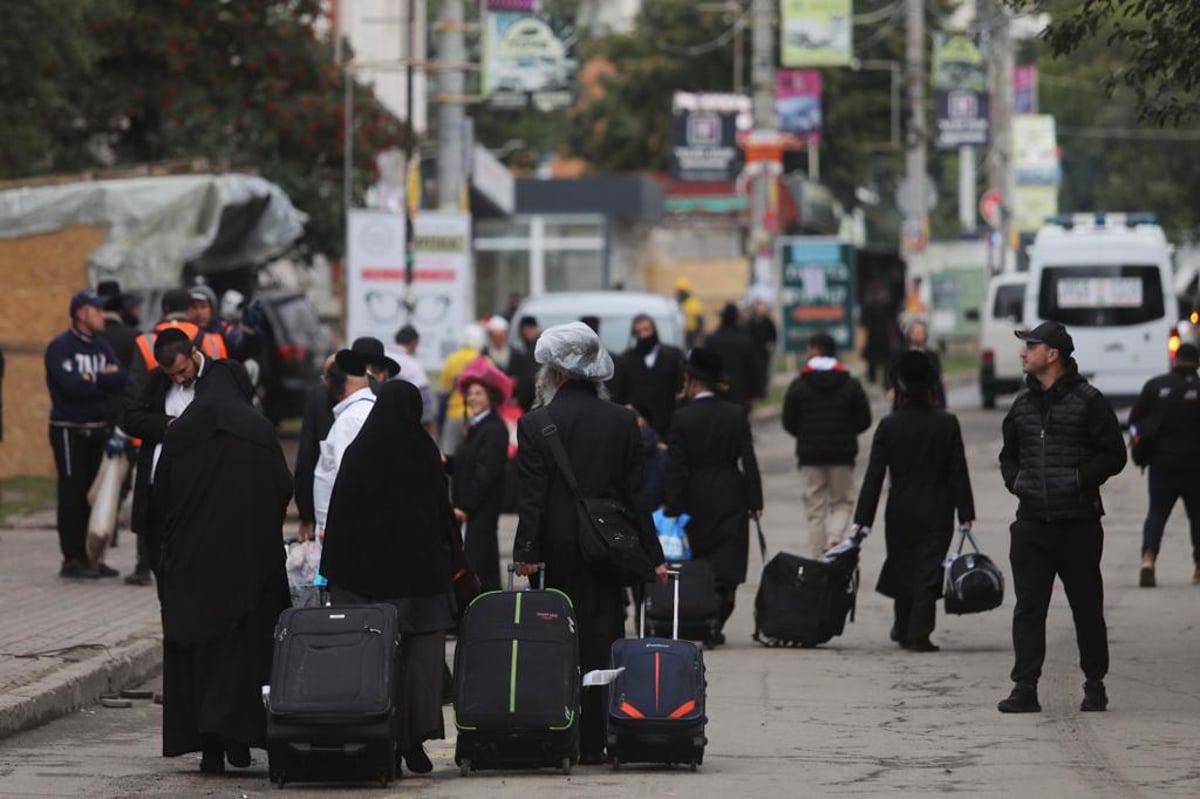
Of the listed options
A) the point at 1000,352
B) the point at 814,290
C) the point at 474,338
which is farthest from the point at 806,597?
the point at 814,290

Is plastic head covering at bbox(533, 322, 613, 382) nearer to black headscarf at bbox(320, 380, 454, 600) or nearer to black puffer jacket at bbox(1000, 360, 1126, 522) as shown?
black headscarf at bbox(320, 380, 454, 600)

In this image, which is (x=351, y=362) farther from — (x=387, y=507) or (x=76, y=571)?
(x=76, y=571)

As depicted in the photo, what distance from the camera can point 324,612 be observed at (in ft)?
32.2

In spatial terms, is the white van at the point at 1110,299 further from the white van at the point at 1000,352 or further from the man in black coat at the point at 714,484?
the man in black coat at the point at 714,484

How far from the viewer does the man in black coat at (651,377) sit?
71.5 ft

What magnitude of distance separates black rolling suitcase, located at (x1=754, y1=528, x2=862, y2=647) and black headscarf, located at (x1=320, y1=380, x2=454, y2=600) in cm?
512

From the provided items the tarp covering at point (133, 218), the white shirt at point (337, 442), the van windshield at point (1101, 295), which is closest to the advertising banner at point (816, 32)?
the van windshield at point (1101, 295)

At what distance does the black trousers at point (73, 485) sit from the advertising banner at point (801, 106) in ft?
127

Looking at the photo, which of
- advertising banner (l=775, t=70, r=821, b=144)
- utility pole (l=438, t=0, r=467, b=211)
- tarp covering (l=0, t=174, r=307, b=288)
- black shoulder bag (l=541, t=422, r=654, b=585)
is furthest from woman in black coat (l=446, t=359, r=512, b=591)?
advertising banner (l=775, t=70, r=821, b=144)

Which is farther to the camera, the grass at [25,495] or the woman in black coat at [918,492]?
the grass at [25,495]

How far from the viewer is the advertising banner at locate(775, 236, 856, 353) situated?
42125 mm

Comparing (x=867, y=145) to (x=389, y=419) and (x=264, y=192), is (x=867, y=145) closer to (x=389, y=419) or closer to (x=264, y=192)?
(x=264, y=192)

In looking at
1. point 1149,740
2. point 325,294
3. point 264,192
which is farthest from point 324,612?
point 325,294

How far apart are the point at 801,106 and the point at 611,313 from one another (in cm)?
2910
